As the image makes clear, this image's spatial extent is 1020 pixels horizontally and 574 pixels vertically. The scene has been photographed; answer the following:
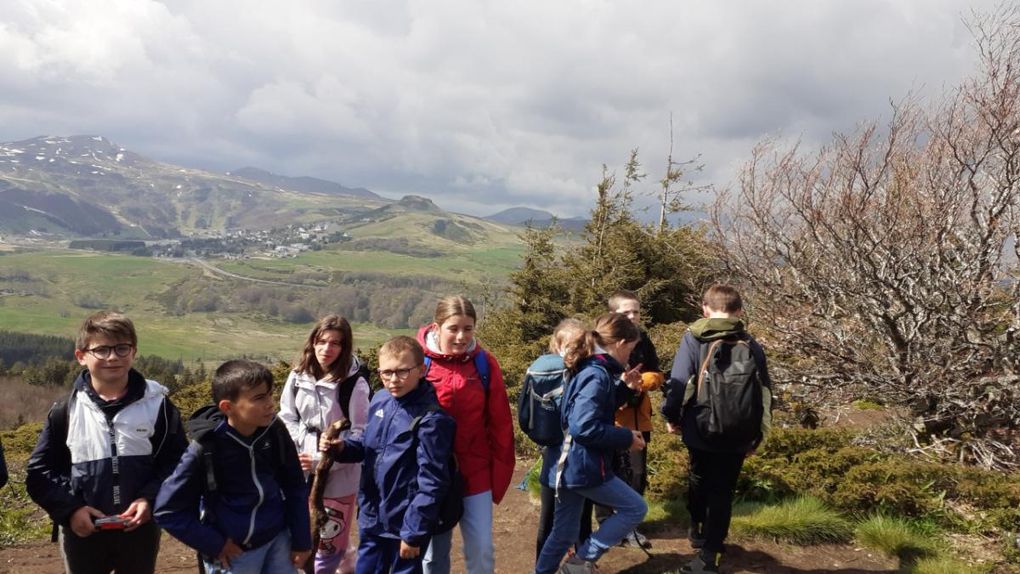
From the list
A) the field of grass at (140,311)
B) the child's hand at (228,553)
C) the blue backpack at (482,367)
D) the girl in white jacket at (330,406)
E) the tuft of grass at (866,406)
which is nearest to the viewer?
the child's hand at (228,553)

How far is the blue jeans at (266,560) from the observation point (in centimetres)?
275

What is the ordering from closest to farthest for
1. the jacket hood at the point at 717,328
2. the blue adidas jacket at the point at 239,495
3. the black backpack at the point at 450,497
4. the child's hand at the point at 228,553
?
the blue adidas jacket at the point at 239,495
the child's hand at the point at 228,553
the black backpack at the point at 450,497
the jacket hood at the point at 717,328

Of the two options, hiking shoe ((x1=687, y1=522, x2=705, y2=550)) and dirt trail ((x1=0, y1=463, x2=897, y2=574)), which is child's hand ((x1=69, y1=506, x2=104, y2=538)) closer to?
dirt trail ((x1=0, y1=463, x2=897, y2=574))

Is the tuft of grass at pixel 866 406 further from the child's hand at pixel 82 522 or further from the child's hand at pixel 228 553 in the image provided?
the child's hand at pixel 82 522

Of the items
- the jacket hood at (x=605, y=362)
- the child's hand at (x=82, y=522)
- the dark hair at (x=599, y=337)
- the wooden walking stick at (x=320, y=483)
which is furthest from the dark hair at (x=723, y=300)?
the child's hand at (x=82, y=522)

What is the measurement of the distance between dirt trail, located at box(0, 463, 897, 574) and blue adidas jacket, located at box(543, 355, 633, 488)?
1202 mm

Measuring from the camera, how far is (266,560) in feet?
9.36

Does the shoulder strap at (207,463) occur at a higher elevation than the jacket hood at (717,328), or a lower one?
lower

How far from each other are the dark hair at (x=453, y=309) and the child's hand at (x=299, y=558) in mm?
1357

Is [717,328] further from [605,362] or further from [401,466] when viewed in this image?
[401,466]

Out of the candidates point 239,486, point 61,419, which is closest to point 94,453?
point 61,419

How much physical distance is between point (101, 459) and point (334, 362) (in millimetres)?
1236

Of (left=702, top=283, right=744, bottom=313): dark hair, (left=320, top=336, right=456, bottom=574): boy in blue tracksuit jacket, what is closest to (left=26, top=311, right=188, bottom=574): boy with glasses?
(left=320, top=336, right=456, bottom=574): boy in blue tracksuit jacket

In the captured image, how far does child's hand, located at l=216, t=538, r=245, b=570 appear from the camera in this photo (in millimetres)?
2677
